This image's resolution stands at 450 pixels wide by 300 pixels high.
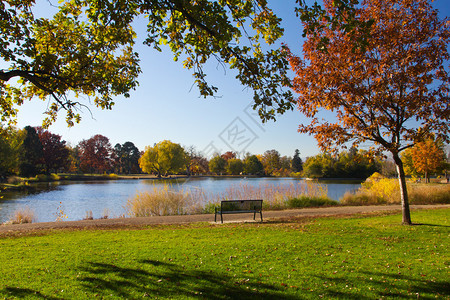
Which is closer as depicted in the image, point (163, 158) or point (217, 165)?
→ point (163, 158)

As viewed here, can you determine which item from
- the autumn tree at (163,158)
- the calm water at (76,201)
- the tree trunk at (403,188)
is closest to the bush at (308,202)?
the calm water at (76,201)

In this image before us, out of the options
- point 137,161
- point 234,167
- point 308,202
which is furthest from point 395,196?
point 137,161

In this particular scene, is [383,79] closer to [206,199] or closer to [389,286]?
[389,286]

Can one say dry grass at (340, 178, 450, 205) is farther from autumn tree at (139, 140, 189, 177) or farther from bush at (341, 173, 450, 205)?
autumn tree at (139, 140, 189, 177)

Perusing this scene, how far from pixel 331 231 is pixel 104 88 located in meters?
7.42

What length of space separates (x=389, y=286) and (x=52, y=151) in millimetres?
73502

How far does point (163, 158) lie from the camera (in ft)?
232

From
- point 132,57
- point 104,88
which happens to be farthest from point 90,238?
point 132,57

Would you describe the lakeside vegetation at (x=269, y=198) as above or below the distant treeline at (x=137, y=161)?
below

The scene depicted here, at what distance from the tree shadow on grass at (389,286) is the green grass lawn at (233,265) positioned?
0.01 metres

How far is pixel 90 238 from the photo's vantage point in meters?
Answer: 8.04

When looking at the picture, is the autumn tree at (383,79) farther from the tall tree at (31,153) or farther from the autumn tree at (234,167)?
the autumn tree at (234,167)

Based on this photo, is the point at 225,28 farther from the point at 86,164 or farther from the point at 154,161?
the point at 86,164

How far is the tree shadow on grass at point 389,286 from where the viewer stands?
399cm
